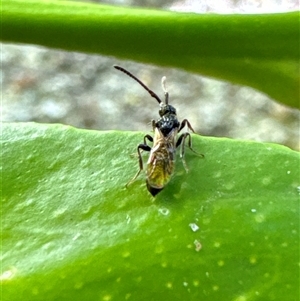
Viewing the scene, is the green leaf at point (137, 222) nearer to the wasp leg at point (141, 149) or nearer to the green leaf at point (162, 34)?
the wasp leg at point (141, 149)

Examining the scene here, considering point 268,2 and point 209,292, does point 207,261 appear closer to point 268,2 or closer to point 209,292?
point 209,292

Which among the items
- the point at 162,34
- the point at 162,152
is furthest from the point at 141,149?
the point at 162,34

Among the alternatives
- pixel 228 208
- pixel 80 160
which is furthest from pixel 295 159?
pixel 80 160

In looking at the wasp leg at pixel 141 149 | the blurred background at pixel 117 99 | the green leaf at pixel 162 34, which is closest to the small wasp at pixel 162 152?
the wasp leg at pixel 141 149

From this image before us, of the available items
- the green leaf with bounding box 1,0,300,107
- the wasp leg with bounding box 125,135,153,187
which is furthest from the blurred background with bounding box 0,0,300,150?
the wasp leg with bounding box 125,135,153,187

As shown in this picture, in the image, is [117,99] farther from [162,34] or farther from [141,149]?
[141,149]

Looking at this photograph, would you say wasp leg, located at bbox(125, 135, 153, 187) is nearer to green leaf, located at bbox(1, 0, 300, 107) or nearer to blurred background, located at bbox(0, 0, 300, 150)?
green leaf, located at bbox(1, 0, 300, 107)
